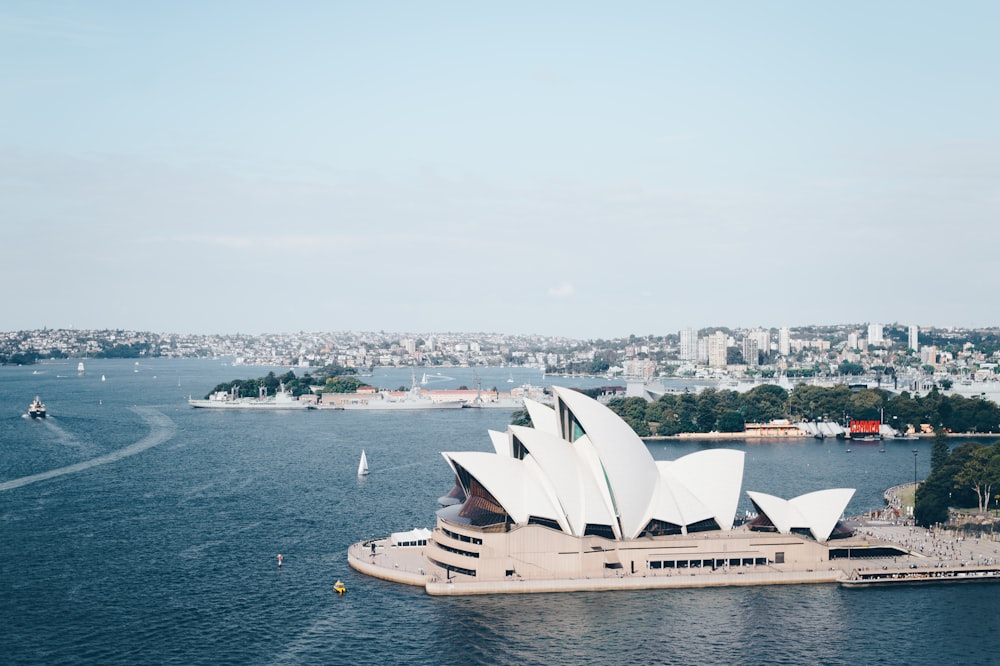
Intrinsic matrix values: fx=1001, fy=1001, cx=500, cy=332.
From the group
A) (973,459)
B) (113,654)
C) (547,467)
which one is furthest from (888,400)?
(113,654)

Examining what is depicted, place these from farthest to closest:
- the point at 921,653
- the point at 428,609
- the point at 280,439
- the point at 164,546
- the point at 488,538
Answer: the point at 280,439 → the point at 164,546 → the point at 488,538 → the point at 428,609 → the point at 921,653

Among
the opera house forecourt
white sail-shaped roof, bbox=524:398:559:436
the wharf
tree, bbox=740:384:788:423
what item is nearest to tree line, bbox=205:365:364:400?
tree, bbox=740:384:788:423

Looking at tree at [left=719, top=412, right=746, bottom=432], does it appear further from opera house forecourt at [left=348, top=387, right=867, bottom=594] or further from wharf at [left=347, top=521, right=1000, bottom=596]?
opera house forecourt at [left=348, top=387, right=867, bottom=594]

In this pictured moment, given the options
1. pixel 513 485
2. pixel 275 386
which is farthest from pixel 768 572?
pixel 275 386

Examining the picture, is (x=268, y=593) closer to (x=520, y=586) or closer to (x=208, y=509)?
(x=520, y=586)

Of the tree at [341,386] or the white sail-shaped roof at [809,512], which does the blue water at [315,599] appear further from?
the tree at [341,386]

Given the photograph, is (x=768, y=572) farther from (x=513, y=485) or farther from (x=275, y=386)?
(x=275, y=386)

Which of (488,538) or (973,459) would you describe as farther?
(973,459)
